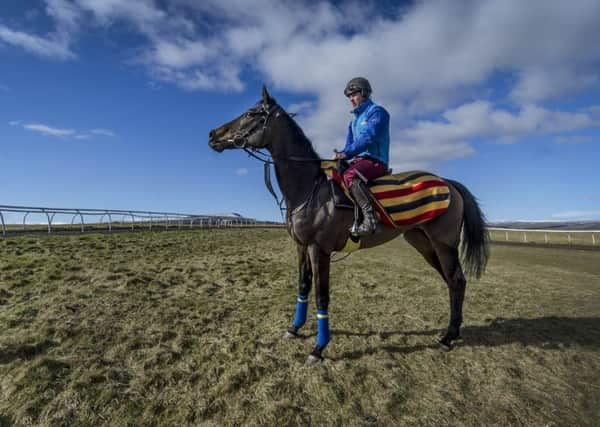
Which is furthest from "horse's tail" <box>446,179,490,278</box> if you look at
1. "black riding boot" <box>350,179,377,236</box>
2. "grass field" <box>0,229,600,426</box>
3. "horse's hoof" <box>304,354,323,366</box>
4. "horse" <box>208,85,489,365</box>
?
"horse's hoof" <box>304,354,323,366</box>

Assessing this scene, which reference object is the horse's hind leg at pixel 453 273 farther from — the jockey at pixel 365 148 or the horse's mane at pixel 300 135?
the horse's mane at pixel 300 135

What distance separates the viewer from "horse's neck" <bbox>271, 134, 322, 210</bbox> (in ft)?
16.4

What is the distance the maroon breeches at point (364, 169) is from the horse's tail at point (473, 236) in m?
1.70

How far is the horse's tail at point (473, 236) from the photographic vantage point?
5625mm

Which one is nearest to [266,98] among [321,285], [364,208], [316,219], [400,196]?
[316,219]

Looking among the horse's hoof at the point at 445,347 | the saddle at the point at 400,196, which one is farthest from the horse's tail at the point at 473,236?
the horse's hoof at the point at 445,347

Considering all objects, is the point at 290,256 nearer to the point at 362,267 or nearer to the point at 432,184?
the point at 362,267

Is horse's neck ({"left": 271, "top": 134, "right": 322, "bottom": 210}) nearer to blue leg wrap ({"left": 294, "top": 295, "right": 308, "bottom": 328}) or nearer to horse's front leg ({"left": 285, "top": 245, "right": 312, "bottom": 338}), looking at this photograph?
horse's front leg ({"left": 285, "top": 245, "right": 312, "bottom": 338})

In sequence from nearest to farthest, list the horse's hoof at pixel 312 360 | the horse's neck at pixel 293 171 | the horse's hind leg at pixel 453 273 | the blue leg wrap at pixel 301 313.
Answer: the horse's hoof at pixel 312 360, the horse's neck at pixel 293 171, the blue leg wrap at pixel 301 313, the horse's hind leg at pixel 453 273

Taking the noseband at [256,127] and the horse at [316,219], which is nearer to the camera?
the horse at [316,219]

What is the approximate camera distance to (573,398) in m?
3.70

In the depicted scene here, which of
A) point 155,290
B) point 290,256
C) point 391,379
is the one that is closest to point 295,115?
point 391,379

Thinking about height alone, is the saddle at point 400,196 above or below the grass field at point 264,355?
above

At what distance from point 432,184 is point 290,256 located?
938 cm
